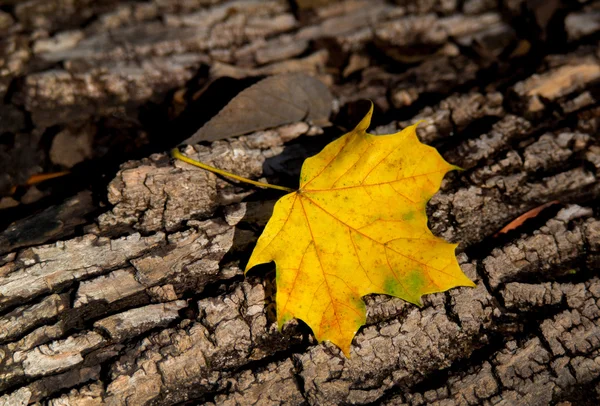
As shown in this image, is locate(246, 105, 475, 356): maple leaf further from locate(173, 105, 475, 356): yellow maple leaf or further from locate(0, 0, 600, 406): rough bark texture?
locate(0, 0, 600, 406): rough bark texture

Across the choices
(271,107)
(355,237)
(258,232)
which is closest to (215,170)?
(258,232)

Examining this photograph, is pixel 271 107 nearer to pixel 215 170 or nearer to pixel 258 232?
pixel 215 170

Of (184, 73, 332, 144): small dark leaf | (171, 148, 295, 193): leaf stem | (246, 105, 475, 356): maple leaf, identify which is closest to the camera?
(246, 105, 475, 356): maple leaf

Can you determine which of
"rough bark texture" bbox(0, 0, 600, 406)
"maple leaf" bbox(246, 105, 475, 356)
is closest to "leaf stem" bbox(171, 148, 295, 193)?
"rough bark texture" bbox(0, 0, 600, 406)

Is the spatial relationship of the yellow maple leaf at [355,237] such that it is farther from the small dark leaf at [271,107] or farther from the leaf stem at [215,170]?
the small dark leaf at [271,107]

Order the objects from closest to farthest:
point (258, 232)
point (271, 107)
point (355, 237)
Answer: point (355, 237)
point (258, 232)
point (271, 107)

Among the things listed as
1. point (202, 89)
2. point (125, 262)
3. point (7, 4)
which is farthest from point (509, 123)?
point (7, 4)

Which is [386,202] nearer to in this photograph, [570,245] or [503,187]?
[503,187]

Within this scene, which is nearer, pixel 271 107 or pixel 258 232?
pixel 258 232
